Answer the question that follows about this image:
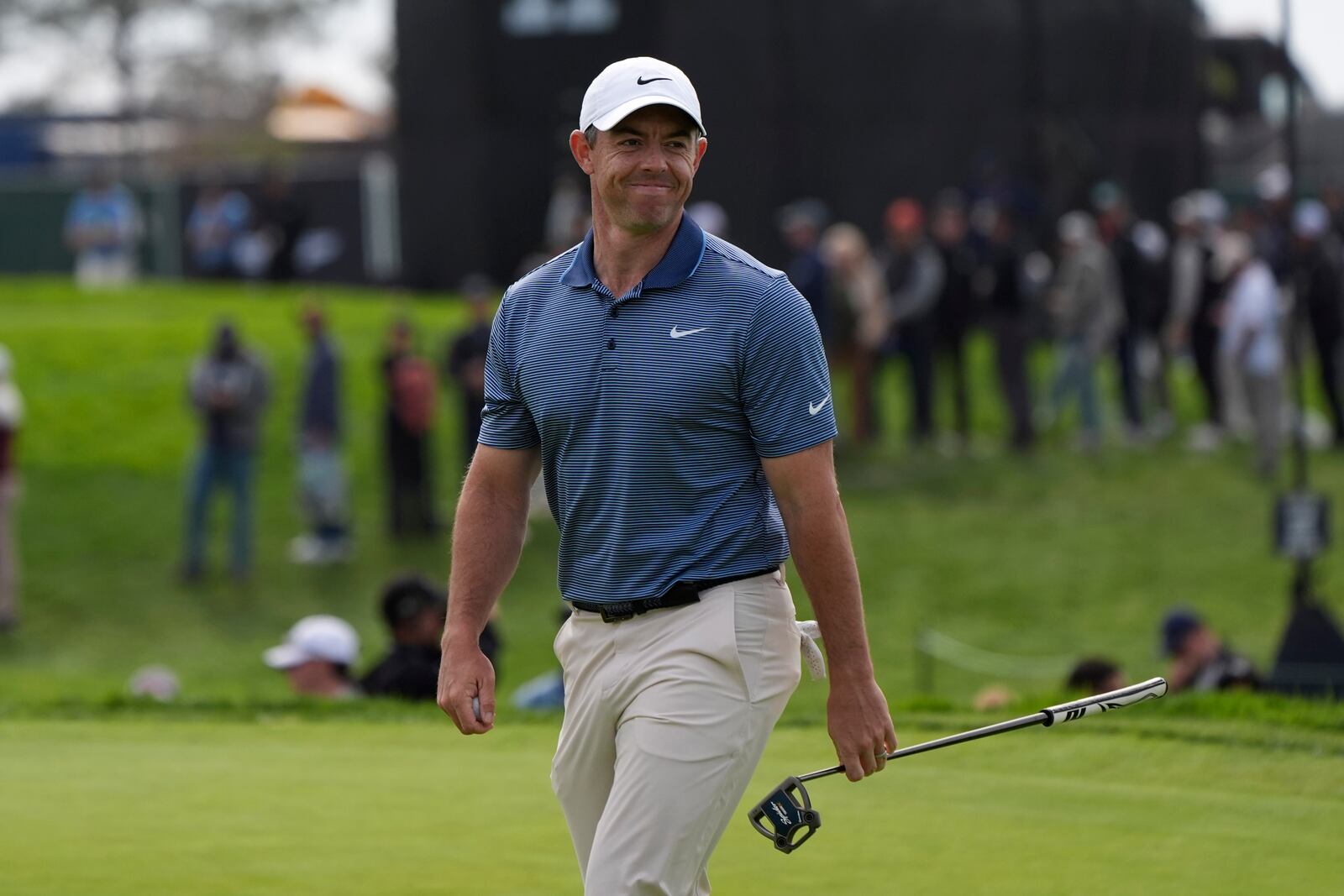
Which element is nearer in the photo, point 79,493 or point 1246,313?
point 1246,313

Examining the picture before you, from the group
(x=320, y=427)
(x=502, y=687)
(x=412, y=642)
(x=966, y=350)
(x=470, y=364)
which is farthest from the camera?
(x=966, y=350)

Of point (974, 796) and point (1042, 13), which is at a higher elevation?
point (1042, 13)

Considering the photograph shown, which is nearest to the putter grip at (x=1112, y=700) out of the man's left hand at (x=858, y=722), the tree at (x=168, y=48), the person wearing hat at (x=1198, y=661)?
the man's left hand at (x=858, y=722)

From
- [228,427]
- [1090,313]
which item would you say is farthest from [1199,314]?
[228,427]

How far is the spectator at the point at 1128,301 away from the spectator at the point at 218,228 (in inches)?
644

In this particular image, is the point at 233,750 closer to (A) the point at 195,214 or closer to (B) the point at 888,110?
(B) the point at 888,110

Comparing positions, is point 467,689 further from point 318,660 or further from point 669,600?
point 318,660

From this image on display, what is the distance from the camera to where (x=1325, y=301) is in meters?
19.7

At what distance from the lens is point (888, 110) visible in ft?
83.3

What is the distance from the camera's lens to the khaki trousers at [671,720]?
13.4ft

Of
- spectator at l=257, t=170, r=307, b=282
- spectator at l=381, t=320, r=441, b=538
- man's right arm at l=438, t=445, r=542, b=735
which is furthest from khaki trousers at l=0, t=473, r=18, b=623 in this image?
spectator at l=257, t=170, r=307, b=282

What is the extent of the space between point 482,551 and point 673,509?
0.53m

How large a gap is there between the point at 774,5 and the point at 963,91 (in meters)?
2.47

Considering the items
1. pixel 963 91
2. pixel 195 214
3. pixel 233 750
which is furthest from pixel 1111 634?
pixel 195 214
